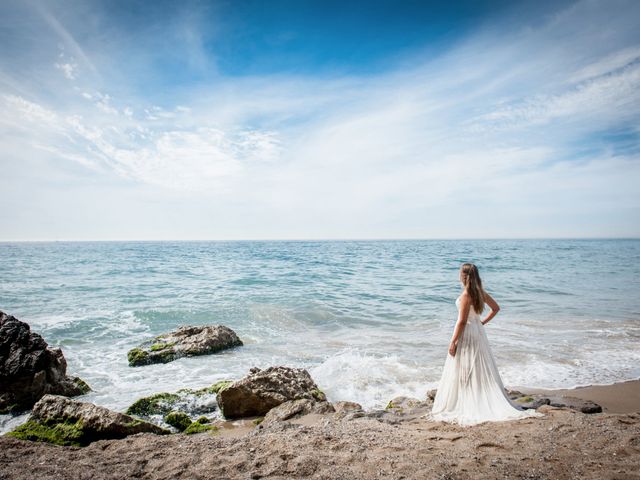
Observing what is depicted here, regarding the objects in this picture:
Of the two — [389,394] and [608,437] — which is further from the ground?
[608,437]

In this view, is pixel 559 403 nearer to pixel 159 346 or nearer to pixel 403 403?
pixel 403 403

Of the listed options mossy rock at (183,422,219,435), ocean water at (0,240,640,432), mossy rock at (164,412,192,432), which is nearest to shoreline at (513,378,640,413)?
ocean water at (0,240,640,432)

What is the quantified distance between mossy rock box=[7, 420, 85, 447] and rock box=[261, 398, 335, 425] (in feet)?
9.24

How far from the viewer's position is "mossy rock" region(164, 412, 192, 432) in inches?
253

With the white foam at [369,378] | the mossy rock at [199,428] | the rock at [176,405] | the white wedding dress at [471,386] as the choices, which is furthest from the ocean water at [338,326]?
the white wedding dress at [471,386]

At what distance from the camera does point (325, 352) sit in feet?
37.7

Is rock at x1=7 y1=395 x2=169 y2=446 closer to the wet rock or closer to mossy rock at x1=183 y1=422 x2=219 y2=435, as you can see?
mossy rock at x1=183 y1=422 x2=219 y2=435

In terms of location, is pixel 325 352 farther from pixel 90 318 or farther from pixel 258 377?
pixel 90 318

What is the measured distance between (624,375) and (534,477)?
24.2ft

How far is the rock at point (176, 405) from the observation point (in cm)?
694

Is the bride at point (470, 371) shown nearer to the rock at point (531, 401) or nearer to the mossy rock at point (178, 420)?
the rock at point (531, 401)

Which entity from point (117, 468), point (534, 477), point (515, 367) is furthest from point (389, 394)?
point (117, 468)

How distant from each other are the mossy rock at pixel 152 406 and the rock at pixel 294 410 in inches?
88.7

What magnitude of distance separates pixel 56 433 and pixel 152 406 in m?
A: 1.84
